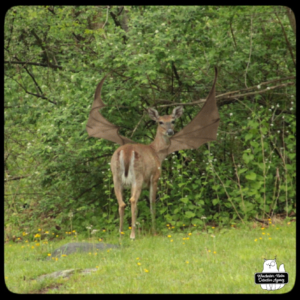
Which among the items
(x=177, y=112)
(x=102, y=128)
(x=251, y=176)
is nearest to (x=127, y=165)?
(x=102, y=128)

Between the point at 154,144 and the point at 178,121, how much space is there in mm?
2123

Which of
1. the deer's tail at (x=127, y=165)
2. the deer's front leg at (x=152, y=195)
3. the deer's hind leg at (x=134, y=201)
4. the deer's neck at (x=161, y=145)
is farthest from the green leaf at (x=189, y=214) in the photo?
the deer's tail at (x=127, y=165)

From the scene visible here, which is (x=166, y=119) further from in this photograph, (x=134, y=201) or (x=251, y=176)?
(x=251, y=176)

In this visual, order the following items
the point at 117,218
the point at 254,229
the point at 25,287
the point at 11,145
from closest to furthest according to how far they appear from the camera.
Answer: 1. the point at 25,287
2. the point at 254,229
3. the point at 117,218
4. the point at 11,145

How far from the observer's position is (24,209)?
12.0 meters

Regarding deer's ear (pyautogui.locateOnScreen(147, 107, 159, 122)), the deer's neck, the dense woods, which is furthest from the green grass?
deer's ear (pyautogui.locateOnScreen(147, 107, 159, 122))

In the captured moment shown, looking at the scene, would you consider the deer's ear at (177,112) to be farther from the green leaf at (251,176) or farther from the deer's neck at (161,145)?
the green leaf at (251,176)

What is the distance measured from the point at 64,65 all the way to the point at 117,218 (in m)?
3.66

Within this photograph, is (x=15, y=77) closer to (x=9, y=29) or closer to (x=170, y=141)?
(x=9, y=29)

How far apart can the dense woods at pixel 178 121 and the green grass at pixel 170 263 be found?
1050mm

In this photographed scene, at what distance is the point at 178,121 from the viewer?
11695 millimetres

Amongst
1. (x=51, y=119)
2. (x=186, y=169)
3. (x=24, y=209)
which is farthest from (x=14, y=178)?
(x=186, y=169)

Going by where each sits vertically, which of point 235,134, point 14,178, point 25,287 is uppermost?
point 235,134

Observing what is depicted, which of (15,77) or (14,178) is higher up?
(15,77)
